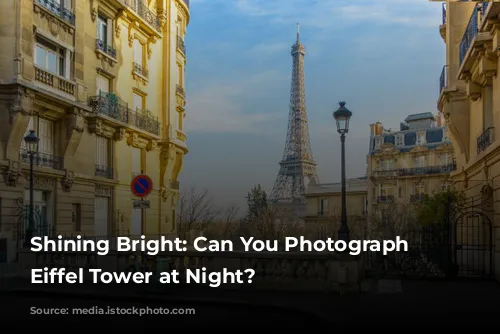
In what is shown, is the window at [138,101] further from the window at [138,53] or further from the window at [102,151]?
the window at [102,151]

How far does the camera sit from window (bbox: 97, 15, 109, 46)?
27.3m

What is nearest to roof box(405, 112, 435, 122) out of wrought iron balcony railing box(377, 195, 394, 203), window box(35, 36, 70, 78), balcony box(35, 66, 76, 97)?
wrought iron balcony railing box(377, 195, 394, 203)

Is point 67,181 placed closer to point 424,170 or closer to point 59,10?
point 59,10

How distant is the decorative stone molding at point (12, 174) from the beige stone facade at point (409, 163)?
4501cm

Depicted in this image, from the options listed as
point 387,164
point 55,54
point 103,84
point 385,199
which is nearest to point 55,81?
point 55,54

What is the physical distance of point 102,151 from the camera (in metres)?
27.8

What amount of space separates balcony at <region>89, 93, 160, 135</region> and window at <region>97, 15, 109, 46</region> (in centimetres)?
251

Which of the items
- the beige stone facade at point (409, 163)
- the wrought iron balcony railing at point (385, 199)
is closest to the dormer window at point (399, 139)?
the beige stone facade at point (409, 163)

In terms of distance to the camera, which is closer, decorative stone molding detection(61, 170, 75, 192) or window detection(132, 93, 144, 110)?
decorative stone molding detection(61, 170, 75, 192)

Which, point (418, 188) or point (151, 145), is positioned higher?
point (151, 145)

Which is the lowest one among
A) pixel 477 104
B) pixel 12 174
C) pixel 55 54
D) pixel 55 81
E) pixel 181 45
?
pixel 12 174

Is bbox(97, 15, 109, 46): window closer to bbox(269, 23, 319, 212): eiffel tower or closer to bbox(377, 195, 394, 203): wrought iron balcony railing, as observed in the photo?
bbox(377, 195, 394, 203): wrought iron balcony railing

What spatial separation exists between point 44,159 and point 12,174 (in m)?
2.55

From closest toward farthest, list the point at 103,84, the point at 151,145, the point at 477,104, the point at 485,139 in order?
1. the point at 485,139
2. the point at 477,104
3. the point at 103,84
4. the point at 151,145
